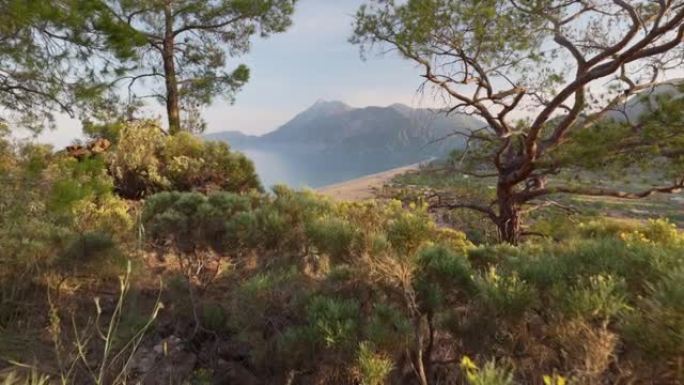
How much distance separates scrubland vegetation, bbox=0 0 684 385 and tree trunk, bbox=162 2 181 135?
1.82m

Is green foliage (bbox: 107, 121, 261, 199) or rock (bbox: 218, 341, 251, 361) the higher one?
green foliage (bbox: 107, 121, 261, 199)

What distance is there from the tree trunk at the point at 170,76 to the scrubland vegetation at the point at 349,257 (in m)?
1.82

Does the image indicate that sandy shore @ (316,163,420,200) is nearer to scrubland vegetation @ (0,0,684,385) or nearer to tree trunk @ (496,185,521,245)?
tree trunk @ (496,185,521,245)

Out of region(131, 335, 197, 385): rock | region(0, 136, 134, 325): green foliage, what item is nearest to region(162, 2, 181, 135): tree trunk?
region(0, 136, 134, 325): green foliage

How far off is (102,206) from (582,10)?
26.0ft

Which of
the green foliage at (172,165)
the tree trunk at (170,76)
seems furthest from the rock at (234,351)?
the tree trunk at (170,76)

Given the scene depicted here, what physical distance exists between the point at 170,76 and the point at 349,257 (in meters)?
8.77

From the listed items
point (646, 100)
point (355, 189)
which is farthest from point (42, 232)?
point (355, 189)

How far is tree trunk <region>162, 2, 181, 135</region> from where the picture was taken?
997 centimetres

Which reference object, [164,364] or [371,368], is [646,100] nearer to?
[371,368]

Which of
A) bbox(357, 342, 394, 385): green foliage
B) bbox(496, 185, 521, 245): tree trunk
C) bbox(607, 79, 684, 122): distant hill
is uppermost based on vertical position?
bbox(607, 79, 684, 122): distant hill

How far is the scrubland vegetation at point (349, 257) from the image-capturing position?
184 centimetres

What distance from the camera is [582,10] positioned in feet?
23.7

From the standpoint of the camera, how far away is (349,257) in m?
2.85
